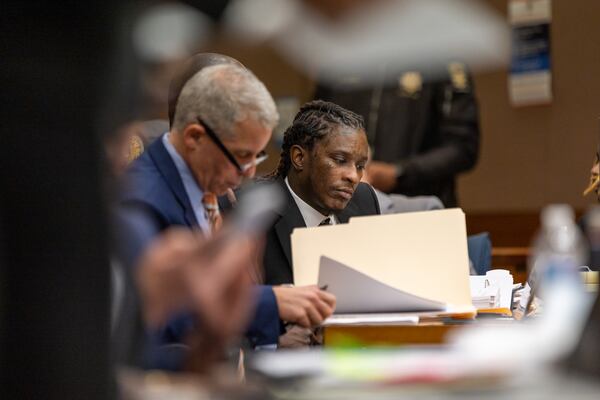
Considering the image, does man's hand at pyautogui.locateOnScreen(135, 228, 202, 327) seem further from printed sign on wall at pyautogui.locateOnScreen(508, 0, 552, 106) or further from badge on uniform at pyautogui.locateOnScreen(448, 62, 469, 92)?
printed sign on wall at pyautogui.locateOnScreen(508, 0, 552, 106)

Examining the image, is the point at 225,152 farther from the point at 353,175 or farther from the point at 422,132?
the point at 422,132

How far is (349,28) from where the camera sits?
59.7 inches

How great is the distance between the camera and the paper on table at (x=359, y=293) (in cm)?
237

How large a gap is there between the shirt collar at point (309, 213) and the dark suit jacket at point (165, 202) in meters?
0.67

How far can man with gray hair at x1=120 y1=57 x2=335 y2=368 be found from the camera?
200 centimetres

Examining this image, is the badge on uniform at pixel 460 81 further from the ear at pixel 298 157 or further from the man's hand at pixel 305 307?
the man's hand at pixel 305 307

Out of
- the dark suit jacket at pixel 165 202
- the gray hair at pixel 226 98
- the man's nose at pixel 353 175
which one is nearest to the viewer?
the dark suit jacket at pixel 165 202

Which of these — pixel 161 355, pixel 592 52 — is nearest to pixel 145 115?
pixel 161 355

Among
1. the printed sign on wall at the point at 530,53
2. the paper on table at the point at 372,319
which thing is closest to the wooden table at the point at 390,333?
the paper on table at the point at 372,319

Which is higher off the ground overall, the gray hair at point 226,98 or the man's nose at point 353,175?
the gray hair at point 226,98

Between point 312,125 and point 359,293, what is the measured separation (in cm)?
82

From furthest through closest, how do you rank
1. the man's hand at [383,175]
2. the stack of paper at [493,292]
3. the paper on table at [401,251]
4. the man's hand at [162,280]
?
the man's hand at [383,175] → the stack of paper at [493,292] → the paper on table at [401,251] → the man's hand at [162,280]

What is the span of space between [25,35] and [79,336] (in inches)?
15.8

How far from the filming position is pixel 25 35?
1.40 metres
